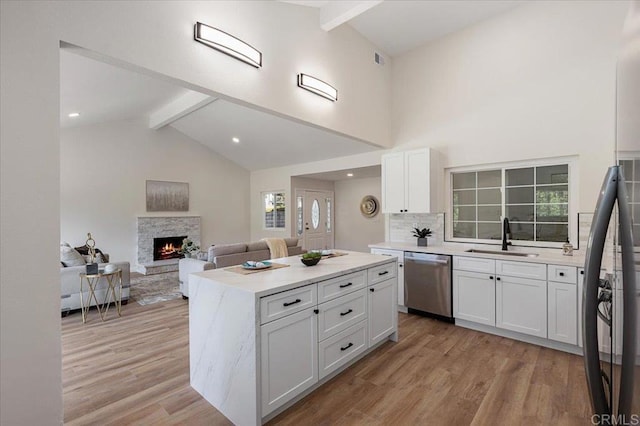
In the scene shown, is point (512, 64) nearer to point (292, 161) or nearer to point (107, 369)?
point (292, 161)

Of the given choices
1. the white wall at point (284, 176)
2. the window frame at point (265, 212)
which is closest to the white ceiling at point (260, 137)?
the white wall at point (284, 176)

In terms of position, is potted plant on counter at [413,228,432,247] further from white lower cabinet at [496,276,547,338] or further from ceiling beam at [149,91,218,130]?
ceiling beam at [149,91,218,130]

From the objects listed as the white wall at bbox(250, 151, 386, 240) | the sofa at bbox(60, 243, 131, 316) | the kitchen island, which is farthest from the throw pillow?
the white wall at bbox(250, 151, 386, 240)

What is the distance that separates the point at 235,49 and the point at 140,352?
9.99ft

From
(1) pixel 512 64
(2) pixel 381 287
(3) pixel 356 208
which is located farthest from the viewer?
(3) pixel 356 208

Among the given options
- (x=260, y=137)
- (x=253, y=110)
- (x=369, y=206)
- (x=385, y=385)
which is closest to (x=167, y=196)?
(x=260, y=137)

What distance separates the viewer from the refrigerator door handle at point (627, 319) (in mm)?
738

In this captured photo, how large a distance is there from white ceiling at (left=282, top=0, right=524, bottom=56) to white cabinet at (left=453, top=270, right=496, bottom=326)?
3.38 meters

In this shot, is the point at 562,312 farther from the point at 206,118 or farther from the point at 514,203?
the point at 206,118

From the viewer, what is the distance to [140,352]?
3057 millimetres

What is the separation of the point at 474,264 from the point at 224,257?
3.37 meters

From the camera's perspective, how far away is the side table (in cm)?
413

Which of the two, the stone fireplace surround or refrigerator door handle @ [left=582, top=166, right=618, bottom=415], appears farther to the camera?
the stone fireplace surround

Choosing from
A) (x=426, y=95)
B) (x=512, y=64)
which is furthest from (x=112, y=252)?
(x=512, y=64)
